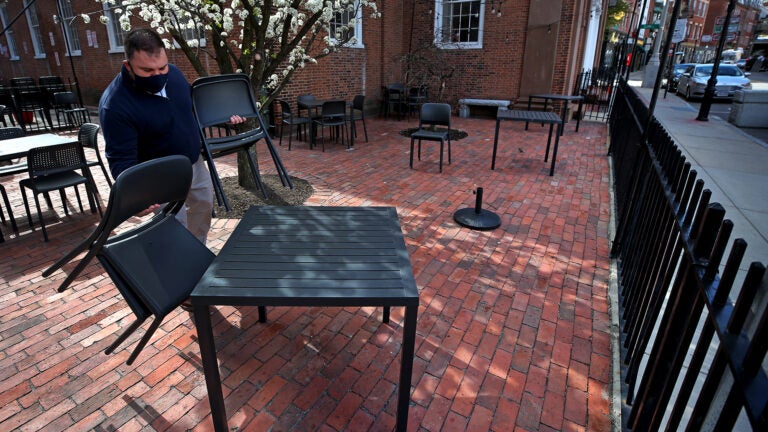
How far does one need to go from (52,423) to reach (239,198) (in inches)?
128

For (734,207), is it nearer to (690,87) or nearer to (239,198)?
(239,198)

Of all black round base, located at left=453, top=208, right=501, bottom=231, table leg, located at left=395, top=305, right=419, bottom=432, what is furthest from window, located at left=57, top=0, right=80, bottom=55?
table leg, located at left=395, top=305, right=419, bottom=432

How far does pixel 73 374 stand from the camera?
7.55 ft

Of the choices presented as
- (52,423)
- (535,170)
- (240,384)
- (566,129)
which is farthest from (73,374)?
(566,129)

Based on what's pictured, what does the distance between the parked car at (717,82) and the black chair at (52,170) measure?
1949 centimetres

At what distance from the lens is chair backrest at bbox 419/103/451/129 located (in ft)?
21.3

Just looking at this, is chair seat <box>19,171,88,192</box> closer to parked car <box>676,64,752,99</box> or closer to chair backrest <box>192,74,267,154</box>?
chair backrest <box>192,74,267,154</box>

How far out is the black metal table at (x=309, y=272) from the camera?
157 cm

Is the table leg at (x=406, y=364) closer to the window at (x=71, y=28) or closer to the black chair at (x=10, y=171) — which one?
the black chair at (x=10, y=171)

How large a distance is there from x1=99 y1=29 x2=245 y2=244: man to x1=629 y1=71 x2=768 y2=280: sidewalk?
14.2 feet

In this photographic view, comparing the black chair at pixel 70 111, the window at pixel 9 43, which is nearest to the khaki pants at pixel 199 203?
the black chair at pixel 70 111

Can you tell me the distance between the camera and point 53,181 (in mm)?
4133

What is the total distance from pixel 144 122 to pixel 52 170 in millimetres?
2542

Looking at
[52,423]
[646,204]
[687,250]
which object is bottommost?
[52,423]
